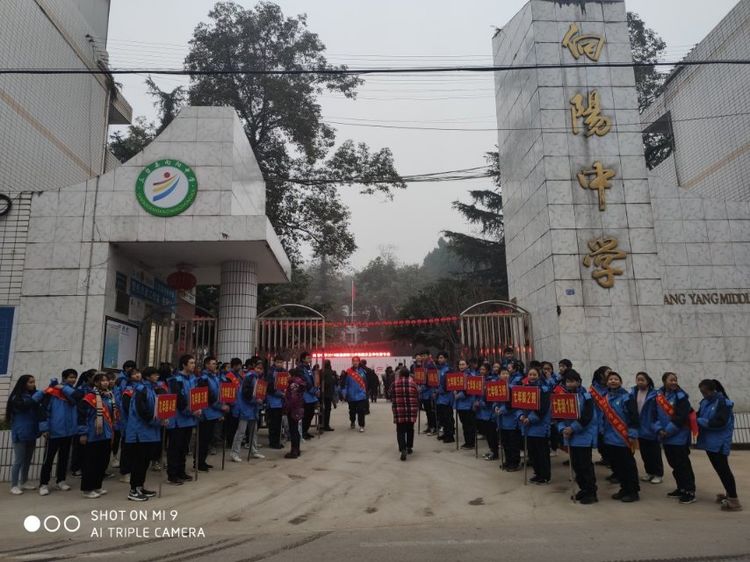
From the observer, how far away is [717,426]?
5992 mm

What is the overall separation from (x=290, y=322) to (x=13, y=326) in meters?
5.15

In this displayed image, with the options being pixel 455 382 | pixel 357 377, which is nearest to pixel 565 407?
pixel 455 382

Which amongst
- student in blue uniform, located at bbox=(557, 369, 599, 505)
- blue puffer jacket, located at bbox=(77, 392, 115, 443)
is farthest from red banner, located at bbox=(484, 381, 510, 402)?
blue puffer jacket, located at bbox=(77, 392, 115, 443)

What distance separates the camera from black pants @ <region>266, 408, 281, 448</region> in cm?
980

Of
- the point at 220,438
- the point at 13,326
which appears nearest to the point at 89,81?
the point at 13,326

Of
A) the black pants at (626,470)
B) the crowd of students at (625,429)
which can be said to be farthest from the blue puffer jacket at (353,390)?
the black pants at (626,470)

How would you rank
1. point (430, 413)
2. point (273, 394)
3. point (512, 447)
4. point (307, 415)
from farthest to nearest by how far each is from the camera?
1. point (430, 413)
2. point (307, 415)
3. point (273, 394)
4. point (512, 447)

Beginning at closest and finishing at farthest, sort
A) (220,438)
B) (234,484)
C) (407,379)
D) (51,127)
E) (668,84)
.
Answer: (234,484), (407,379), (220,438), (51,127), (668,84)

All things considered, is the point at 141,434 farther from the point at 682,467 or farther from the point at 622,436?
the point at 682,467

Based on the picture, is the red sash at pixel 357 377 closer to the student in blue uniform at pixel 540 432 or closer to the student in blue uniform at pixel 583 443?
the student in blue uniform at pixel 540 432

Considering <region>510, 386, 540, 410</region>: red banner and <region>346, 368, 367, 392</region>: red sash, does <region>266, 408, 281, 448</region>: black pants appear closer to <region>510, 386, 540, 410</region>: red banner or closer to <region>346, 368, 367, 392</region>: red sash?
<region>346, 368, 367, 392</region>: red sash

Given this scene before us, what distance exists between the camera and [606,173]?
36.3 ft

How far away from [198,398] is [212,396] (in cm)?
46

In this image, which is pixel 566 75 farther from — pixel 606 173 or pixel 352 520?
pixel 352 520
